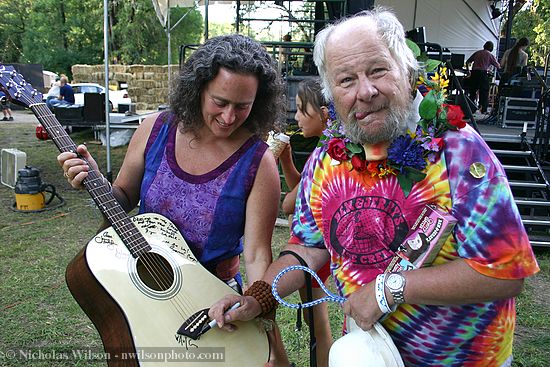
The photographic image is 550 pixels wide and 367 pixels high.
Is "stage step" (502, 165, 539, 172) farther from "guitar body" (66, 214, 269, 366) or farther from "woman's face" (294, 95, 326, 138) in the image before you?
"guitar body" (66, 214, 269, 366)

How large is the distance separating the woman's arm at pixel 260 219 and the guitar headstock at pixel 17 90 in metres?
1.10

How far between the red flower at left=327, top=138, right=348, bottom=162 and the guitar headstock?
1.38m

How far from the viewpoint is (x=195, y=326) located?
154cm

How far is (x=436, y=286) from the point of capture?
121 cm

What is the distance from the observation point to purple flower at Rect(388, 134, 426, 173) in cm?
127

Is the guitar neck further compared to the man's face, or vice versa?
the guitar neck

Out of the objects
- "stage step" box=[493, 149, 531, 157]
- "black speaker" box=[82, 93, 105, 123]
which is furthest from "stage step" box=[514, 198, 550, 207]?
"black speaker" box=[82, 93, 105, 123]

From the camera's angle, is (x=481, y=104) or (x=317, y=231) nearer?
(x=317, y=231)

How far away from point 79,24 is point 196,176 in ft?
102

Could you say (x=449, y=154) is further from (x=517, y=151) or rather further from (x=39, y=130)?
(x=39, y=130)

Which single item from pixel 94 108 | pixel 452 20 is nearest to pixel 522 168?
pixel 452 20

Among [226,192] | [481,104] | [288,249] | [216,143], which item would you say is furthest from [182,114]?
[481,104]

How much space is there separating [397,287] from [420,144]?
391 millimetres

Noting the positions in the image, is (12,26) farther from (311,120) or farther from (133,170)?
(133,170)
